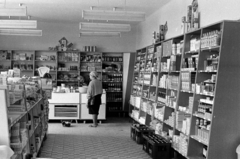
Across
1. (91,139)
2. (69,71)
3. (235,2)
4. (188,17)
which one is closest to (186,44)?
(188,17)

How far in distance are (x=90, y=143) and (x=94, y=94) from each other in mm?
2351

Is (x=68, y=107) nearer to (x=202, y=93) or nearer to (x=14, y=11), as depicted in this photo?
(x=14, y=11)

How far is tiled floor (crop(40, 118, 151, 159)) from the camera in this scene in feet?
23.6

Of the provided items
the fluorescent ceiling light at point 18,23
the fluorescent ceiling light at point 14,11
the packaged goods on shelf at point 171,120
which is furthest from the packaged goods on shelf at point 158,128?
the fluorescent ceiling light at point 14,11

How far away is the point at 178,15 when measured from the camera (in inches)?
330

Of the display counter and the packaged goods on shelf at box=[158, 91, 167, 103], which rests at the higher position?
the packaged goods on shelf at box=[158, 91, 167, 103]

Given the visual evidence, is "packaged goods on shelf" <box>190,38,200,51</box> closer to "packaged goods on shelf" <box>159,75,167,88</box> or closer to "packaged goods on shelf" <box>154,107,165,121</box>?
"packaged goods on shelf" <box>159,75,167,88</box>

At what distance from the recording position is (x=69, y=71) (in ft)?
44.3

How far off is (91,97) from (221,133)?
5.61m

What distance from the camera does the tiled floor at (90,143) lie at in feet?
23.6

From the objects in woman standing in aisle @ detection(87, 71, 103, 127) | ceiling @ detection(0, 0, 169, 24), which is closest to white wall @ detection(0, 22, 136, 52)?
ceiling @ detection(0, 0, 169, 24)

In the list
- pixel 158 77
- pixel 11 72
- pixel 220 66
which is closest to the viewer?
pixel 220 66

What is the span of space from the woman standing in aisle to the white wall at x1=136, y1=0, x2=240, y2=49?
2.53m

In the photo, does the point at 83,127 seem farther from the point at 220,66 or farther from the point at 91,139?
the point at 220,66
